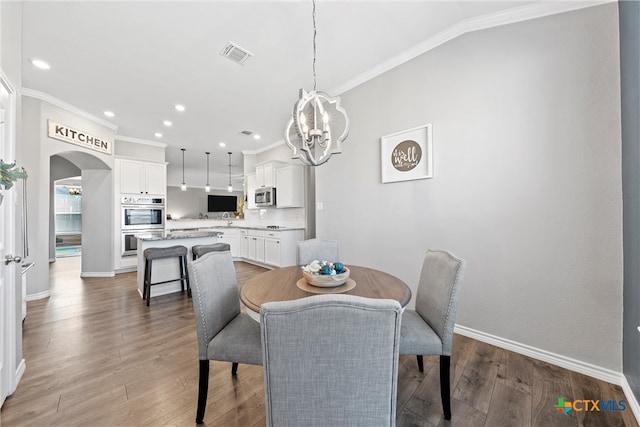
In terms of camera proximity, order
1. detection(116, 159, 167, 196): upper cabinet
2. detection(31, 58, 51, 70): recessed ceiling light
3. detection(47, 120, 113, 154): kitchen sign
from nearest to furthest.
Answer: detection(31, 58, 51, 70): recessed ceiling light < detection(47, 120, 113, 154): kitchen sign < detection(116, 159, 167, 196): upper cabinet

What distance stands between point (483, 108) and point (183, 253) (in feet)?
12.8

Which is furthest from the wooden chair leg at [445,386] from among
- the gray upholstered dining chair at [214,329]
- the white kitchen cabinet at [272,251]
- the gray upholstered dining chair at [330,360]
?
the white kitchen cabinet at [272,251]

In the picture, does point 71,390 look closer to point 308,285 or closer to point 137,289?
point 308,285

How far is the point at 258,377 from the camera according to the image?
5.77 ft

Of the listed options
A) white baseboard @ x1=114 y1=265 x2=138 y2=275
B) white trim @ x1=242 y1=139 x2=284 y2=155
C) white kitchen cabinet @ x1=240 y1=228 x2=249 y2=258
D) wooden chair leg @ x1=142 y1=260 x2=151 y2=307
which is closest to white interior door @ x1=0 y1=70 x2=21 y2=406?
wooden chair leg @ x1=142 y1=260 x2=151 y2=307

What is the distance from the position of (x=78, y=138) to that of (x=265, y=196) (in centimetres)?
321

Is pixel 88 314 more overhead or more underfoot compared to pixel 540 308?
more underfoot

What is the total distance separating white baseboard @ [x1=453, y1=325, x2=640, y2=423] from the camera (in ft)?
5.01

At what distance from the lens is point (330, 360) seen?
0.79 m

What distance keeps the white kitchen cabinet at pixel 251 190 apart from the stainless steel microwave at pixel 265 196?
0.33 metres

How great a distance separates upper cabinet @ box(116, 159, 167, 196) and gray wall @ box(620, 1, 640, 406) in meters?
6.66

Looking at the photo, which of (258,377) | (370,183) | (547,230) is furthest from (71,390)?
(547,230)

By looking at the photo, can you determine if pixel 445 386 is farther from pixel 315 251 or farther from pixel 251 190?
pixel 251 190

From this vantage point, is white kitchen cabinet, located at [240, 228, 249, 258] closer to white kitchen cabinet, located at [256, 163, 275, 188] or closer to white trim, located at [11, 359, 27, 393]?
white kitchen cabinet, located at [256, 163, 275, 188]
